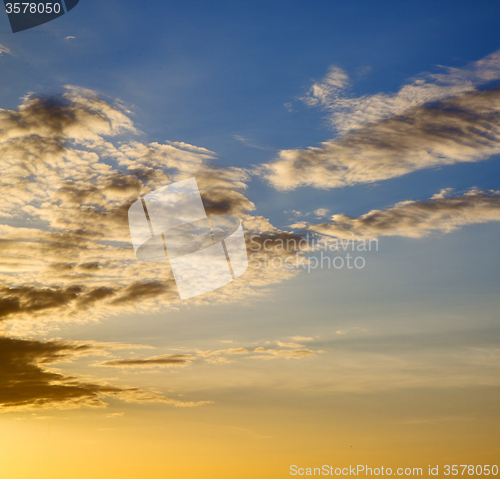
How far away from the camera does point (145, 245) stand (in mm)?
48188

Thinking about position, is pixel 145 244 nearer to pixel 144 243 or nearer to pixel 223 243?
pixel 144 243

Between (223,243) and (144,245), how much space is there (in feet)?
38.1

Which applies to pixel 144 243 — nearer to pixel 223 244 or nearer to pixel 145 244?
pixel 145 244

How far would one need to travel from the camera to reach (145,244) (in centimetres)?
4791

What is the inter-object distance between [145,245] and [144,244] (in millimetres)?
230

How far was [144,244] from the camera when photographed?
48031 mm

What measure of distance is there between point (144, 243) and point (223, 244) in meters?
11.1

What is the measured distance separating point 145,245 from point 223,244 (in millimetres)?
11347

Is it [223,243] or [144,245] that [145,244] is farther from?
[223,243]

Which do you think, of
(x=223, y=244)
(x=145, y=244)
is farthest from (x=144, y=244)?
(x=223, y=244)

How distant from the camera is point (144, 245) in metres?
48.4

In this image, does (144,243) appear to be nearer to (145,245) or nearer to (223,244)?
(145,245)

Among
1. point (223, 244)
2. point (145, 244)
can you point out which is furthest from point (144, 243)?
point (223, 244)

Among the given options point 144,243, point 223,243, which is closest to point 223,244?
point 223,243
